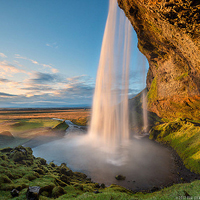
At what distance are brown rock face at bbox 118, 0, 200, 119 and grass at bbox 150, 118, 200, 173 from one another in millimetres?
6935

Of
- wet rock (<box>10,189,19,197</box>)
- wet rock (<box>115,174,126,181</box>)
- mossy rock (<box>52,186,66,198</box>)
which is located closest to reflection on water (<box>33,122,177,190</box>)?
wet rock (<box>115,174,126,181</box>)

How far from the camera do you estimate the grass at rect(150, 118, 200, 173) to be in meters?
19.7

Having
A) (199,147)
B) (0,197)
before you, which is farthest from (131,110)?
(0,197)

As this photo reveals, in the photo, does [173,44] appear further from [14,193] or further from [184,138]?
[14,193]

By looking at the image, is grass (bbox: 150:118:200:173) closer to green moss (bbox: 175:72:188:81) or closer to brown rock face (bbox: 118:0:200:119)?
brown rock face (bbox: 118:0:200:119)

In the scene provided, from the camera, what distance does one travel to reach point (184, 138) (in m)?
27.5

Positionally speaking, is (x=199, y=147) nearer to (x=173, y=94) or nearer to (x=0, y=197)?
(x=173, y=94)

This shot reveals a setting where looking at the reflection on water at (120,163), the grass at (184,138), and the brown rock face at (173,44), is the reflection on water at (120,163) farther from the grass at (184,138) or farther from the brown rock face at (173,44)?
the brown rock face at (173,44)

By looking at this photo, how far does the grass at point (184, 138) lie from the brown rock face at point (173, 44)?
22.8ft

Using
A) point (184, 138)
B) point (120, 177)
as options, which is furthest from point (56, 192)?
point (184, 138)

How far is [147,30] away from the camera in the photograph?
1070 inches

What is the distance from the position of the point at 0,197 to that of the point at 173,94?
138 ft

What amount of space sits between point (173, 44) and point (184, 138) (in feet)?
75.8

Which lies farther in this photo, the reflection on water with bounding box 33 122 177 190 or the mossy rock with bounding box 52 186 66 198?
the reflection on water with bounding box 33 122 177 190
